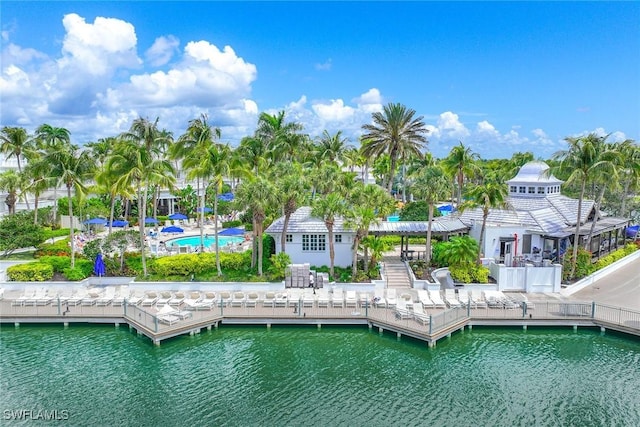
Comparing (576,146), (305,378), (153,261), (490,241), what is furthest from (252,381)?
(576,146)

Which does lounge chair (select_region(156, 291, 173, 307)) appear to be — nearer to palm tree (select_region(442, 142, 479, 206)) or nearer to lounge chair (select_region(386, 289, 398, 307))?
lounge chair (select_region(386, 289, 398, 307))

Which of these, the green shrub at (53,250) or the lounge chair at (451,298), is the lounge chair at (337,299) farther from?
the green shrub at (53,250)

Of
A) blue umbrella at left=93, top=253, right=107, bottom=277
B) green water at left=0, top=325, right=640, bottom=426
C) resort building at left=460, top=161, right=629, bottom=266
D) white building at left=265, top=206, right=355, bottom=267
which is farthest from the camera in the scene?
resort building at left=460, top=161, right=629, bottom=266

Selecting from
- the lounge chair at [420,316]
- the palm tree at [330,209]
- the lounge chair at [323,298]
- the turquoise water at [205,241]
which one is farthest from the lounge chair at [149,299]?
the turquoise water at [205,241]

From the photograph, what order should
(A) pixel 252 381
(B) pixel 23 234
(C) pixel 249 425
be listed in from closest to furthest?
(C) pixel 249 425 < (A) pixel 252 381 < (B) pixel 23 234

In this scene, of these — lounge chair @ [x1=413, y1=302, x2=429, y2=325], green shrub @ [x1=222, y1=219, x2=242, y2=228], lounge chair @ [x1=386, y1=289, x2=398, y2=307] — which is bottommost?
lounge chair @ [x1=413, y1=302, x2=429, y2=325]

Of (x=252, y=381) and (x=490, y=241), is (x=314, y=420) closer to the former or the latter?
(x=252, y=381)

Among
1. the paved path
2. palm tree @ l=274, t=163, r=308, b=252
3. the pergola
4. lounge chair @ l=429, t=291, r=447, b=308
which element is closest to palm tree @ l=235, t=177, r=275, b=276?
palm tree @ l=274, t=163, r=308, b=252
